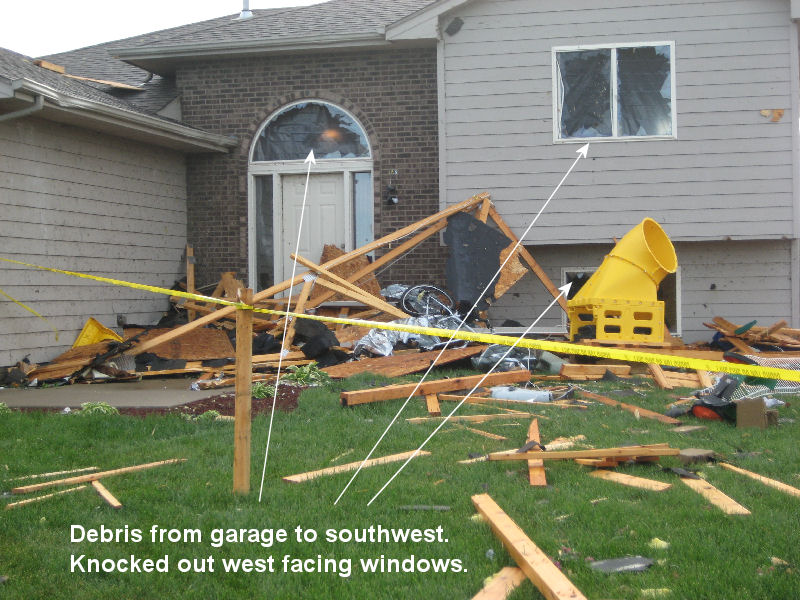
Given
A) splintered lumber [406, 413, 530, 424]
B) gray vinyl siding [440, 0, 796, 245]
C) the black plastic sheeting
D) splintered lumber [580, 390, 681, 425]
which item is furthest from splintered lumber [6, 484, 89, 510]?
gray vinyl siding [440, 0, 796, 245]

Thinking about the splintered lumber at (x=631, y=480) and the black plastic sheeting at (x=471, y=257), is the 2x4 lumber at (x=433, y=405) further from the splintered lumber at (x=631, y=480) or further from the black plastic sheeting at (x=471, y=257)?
the black plastic sheeting at (x=471, y=257)

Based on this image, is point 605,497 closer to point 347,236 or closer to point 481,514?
point 481,514

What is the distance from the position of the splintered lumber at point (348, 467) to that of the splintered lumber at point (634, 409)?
2.15 metres

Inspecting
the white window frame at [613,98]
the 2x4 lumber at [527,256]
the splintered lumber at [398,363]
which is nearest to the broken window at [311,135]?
the 2x4 lumber at [527,256]

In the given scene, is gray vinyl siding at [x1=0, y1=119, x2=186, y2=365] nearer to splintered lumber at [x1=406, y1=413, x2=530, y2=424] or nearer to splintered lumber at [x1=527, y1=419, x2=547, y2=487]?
splintered lumber at [x1=406, y1=413, x2=530, y2=424]

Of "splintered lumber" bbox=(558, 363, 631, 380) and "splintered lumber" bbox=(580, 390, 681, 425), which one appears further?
"splintered lumber" bbox=(558, 363, 631, 380)

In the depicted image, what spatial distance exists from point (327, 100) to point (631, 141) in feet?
15.2

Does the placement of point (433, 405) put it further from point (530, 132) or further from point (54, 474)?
point (530, 132)

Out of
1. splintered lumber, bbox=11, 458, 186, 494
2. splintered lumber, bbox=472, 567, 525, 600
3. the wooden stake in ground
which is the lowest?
splintered lumber, bbox=472, 567, 525, 600

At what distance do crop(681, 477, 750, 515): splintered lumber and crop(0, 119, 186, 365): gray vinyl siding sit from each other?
812 cm

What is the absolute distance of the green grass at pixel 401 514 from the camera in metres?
3.33

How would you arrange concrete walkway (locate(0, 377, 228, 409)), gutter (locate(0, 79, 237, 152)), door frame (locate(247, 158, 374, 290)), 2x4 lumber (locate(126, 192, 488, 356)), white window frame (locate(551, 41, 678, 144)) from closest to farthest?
concrete walkway (locate(0, 377, 228, 409))
gutter (locate(0, 79, 237, 152))
2x4 lumber (locate(126, 192, 488, 356))
white window frame (locate(551, 41, 678, 144))
door frame (locate(247, 158, 374, 290))

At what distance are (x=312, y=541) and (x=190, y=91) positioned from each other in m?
11.1

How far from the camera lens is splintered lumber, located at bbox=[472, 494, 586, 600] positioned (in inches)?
119
